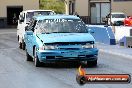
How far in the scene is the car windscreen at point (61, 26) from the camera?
1548 cm

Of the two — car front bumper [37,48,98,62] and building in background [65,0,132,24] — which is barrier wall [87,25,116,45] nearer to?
car front bumper [37,48,98,62]

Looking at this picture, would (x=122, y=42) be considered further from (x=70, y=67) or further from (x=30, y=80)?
(x=30, y=80)

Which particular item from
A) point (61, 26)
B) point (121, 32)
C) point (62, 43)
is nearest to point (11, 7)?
point (121, 32)

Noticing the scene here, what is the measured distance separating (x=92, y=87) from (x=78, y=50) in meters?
4.31

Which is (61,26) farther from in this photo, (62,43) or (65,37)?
(62,43)

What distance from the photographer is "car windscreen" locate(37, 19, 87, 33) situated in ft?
50.8

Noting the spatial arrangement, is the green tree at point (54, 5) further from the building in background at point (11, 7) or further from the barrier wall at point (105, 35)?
the barrier wall at point (105, 35)

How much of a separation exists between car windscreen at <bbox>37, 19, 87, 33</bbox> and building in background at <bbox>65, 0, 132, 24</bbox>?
160 feet

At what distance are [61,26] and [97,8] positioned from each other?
4976 centimetres

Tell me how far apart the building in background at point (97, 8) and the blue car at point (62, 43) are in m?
49.0

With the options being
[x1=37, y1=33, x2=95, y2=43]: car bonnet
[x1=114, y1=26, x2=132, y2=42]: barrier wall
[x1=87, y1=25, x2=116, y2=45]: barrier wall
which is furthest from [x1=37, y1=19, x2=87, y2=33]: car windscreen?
[x1=114, y1=26, x2=132, y2=42]: barrier wall

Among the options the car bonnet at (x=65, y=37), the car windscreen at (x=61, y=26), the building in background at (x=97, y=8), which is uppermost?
the building in background at (x=97, y=8)

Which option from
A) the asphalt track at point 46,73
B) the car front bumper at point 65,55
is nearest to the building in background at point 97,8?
the asphalt track at point 46,73

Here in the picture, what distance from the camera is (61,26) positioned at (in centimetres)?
1568
